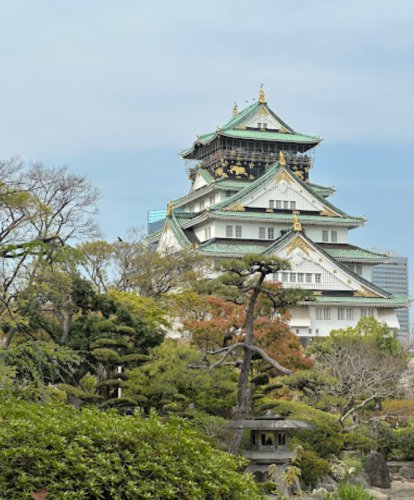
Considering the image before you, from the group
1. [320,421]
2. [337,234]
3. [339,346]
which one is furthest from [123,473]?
[337,234]

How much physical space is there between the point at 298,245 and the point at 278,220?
3729 mm

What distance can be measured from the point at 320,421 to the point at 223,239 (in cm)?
3311

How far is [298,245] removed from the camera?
5666 centimetres

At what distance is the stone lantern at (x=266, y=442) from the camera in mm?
20906

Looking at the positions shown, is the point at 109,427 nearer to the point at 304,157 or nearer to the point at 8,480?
the point at 8,480

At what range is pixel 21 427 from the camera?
8.22 meters

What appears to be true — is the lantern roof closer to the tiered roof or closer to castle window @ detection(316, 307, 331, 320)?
the tiered roof

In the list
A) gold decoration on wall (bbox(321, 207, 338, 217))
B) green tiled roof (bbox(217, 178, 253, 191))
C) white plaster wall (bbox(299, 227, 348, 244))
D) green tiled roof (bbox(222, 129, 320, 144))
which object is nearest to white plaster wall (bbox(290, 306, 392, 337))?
white plaster wall (bbox(299, 227, 348, 244))

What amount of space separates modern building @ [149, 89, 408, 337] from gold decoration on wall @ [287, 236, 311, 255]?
2.3 inches

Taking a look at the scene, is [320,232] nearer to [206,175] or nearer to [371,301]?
[371,301]

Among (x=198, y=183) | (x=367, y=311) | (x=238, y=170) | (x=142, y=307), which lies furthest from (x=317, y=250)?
(x=142, y=307)

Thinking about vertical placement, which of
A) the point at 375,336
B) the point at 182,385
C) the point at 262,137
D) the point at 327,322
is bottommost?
the point at 182,385

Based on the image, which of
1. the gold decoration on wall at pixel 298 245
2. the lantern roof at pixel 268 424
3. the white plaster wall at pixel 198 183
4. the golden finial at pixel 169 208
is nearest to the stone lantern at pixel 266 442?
the lantern roof at pixel 268 424

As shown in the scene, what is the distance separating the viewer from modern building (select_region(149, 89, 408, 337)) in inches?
2240
